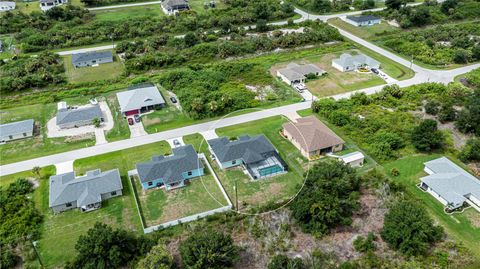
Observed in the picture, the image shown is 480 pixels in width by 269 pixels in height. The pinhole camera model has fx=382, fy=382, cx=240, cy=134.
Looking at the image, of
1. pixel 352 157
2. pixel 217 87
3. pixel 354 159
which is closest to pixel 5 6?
pixel 217 87

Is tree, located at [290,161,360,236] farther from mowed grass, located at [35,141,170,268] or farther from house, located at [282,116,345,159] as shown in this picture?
mowed grass, located at [35,141,170,268]

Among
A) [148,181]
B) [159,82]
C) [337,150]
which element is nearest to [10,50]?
[159,82]

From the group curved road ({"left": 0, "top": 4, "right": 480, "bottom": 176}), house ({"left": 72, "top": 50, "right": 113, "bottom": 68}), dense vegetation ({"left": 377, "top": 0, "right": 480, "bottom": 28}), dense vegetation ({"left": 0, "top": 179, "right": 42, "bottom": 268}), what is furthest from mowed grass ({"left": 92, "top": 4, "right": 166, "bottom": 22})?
dense vegetation ({"left": 0, "top": 179, "right": 42, "bottom": 268})

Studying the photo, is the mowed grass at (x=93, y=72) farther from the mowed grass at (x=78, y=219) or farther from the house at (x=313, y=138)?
the house at (x=313, y=138)

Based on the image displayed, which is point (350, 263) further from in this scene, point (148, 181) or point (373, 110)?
point (373, 110)

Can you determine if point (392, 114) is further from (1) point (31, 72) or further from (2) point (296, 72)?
(1) point (31, 72)

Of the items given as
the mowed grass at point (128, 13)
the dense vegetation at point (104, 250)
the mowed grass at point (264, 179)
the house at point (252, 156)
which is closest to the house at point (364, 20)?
the mowed grass at point (128, 13)
